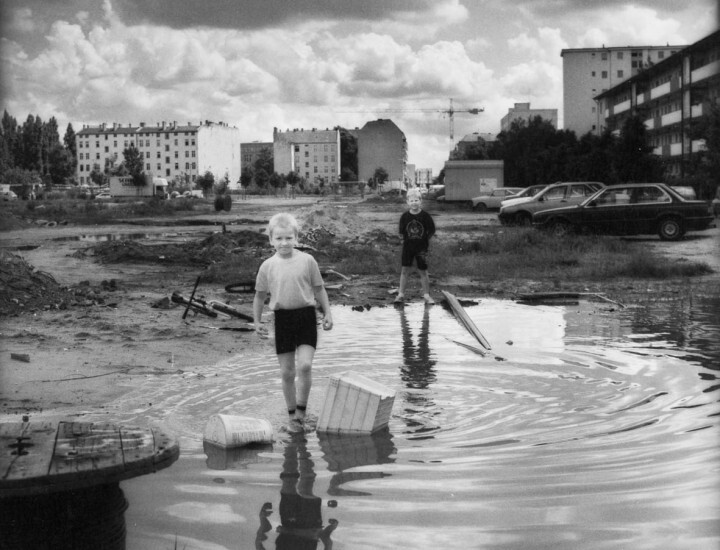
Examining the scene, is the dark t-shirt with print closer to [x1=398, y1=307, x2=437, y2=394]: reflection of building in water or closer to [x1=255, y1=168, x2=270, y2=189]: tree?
[x1=398, y1=307, x2=437, y2=394]: reflection of building in water

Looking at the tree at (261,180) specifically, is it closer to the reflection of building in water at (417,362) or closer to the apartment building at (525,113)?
the apartment building at (525,113)

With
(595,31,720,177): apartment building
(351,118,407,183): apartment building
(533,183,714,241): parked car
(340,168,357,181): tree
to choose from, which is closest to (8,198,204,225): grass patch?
(533,183,714,241): parked car

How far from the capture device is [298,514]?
14.6ft

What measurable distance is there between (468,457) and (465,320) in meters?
5.72

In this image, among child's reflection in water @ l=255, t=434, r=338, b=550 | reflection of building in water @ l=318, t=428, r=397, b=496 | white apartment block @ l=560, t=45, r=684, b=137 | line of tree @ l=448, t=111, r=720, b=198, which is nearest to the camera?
child's reflection in water @ l=255, t=434, r=338, b=550

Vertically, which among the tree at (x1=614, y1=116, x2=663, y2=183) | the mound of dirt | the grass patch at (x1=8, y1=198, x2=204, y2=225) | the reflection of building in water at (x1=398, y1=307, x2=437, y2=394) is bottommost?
the reflection of building in water at (x1=398, y1=307, x2=437, y2=394)

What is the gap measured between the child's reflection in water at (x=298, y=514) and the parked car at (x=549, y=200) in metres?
27.1

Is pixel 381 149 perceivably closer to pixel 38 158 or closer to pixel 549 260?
pixel 38 158

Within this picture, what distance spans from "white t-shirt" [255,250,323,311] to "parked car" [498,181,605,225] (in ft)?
85.1

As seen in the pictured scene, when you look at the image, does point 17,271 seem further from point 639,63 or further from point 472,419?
point 639,63

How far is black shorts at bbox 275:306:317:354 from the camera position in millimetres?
6320

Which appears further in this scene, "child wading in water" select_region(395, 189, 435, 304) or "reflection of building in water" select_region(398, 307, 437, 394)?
"child wading in water" select_region(395, 189, 435, 304)

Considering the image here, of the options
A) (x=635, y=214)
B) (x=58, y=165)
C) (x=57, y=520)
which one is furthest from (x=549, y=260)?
(x=58, y=165)

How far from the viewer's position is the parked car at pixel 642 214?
25.8 m
